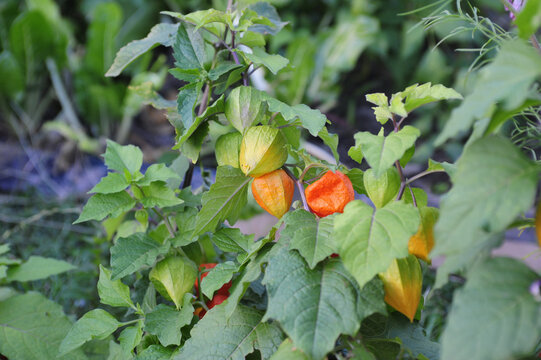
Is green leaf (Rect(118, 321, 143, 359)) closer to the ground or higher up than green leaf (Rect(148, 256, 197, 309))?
closer to the ground

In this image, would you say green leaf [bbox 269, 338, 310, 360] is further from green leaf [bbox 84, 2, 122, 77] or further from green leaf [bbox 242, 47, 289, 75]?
green leaf [bbox 84, 2, 122, 77]

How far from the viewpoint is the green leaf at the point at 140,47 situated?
64cm

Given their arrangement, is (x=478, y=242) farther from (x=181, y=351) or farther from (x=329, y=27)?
(x=329, y=27)

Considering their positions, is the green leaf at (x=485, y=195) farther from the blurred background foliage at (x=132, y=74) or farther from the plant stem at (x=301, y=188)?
the blurred background foliage at (x=132, y=74)

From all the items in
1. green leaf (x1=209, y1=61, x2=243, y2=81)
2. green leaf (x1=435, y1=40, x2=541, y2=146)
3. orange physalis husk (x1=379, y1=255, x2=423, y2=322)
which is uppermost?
green leaf (x1=435, y1=40, x2=541, y2=146)

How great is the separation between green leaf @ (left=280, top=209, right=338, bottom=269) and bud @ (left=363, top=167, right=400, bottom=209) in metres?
0.05

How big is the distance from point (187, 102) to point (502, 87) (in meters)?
0.34

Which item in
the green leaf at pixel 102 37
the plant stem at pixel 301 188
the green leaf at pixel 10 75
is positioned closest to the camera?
the plant stem at pixel 301 188

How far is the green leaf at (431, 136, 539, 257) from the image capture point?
32 cm

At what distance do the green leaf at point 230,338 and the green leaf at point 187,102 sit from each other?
214 mm

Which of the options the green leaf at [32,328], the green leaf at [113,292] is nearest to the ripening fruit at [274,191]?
the green leaf at [113,292]

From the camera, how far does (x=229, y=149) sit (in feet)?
1.84

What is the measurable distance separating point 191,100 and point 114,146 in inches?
6.3

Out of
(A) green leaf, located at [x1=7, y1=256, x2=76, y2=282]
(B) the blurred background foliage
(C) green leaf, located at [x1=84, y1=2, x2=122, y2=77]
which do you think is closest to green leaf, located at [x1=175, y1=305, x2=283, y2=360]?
(A) green leaf, located at [x1=7, y1=256, x2=76, y2=282]
